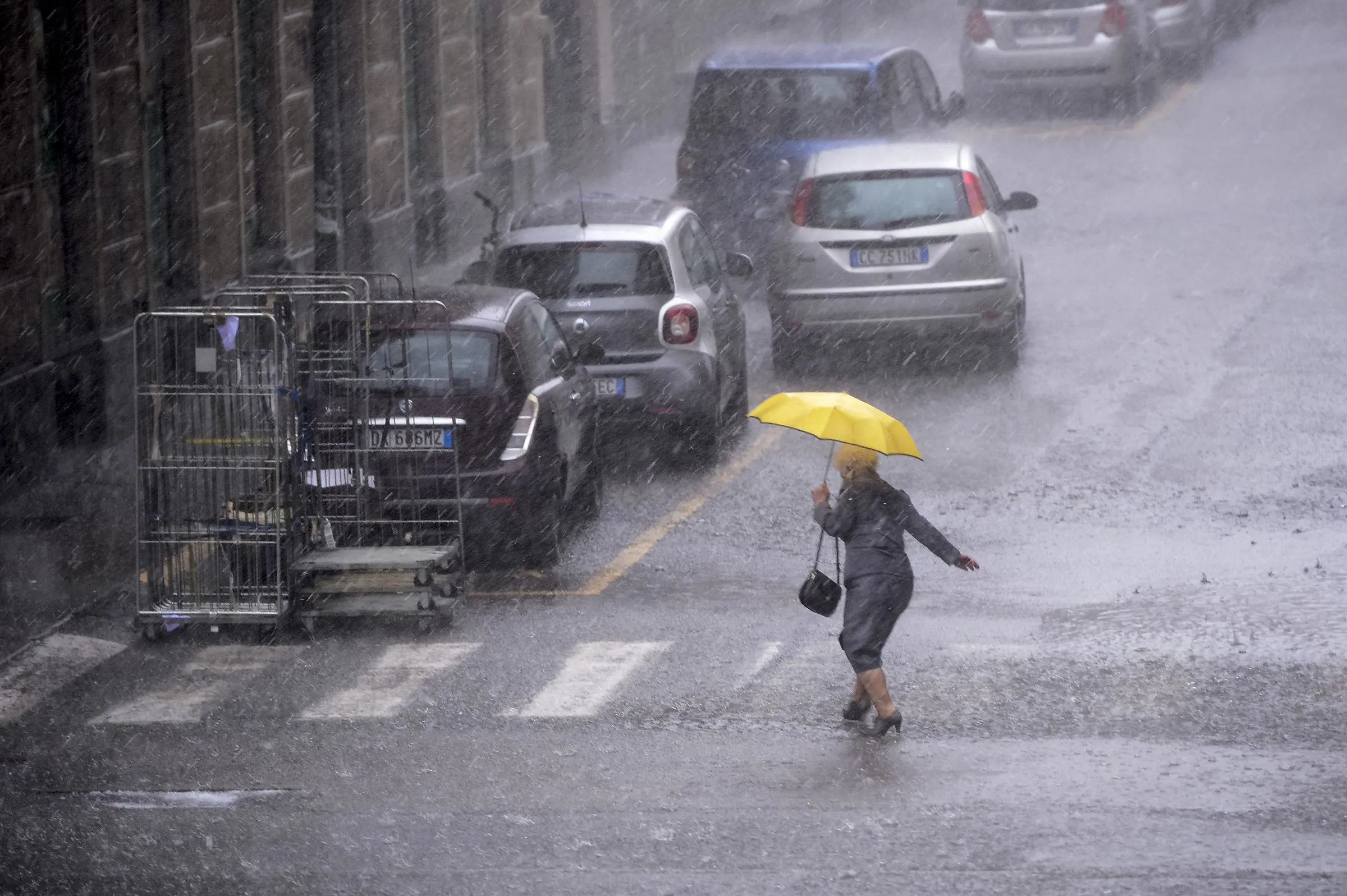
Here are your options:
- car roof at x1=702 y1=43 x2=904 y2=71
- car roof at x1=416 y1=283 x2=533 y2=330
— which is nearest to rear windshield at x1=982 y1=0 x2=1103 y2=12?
car roof at x1=702 y1=43 x2=904 y2=71

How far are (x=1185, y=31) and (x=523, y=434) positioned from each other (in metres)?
23.3

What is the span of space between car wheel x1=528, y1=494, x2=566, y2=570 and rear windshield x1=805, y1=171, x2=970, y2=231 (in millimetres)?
5317

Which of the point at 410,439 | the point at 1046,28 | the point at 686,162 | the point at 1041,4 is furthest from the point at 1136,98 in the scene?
the point at 410,439

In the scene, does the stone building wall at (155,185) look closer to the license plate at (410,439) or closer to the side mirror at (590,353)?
the license plate at (410,439)

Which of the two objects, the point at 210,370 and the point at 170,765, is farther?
the point at 210,370

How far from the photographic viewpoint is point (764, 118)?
67.5ft

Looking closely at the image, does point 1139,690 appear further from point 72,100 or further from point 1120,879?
point 72,100

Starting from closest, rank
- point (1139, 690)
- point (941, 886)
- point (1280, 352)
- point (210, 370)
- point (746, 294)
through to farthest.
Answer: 1. point (941, 886)
2. point (1139, 690)
3. point (210, 370)
4. point (1280, 352)
5. point (746, 294)

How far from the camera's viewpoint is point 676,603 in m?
10.0

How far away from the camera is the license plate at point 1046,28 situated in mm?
27266

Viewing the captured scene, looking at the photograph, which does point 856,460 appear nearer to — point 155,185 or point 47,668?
point 47,668

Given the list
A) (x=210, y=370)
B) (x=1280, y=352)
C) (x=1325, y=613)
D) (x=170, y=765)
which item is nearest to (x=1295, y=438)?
(x=1280, y=352)

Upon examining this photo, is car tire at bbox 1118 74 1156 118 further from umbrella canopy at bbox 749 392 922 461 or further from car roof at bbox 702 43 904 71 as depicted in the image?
umbrella canopy at bbox 749 392 922 461

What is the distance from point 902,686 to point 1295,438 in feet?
18.5
